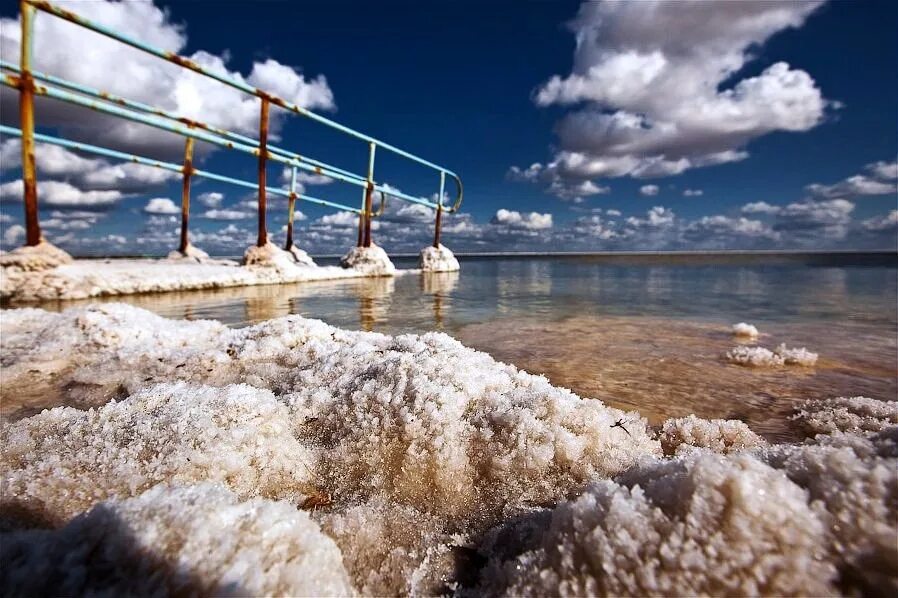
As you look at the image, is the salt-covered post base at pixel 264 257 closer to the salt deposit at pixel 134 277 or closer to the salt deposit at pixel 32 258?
the salt deposit at pixel 134 277

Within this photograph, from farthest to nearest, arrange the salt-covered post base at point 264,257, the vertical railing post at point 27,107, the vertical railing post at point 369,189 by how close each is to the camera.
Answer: the vertical railing post at point 369,189 < the salt-covered post base at point 264,257 < the vertical railing post at point 27,107

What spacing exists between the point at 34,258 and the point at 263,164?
5435 mm

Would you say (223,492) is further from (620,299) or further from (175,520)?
(620,299)

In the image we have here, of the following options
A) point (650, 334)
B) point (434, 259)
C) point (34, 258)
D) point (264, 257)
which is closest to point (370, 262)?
point (434, 259)

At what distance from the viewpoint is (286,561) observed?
85cm

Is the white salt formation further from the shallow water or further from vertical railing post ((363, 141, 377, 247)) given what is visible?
vertical railing post ((363, 141, 377, 247))

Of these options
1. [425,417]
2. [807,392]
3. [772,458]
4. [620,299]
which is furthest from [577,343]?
[620,299]

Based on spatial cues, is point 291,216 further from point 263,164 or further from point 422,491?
point 422,491

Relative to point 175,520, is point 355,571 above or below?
below

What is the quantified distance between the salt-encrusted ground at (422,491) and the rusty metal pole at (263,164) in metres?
9.33

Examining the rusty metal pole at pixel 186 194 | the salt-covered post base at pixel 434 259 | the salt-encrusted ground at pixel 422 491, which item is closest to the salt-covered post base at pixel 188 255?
the rusty metal pole at pixel 186 194

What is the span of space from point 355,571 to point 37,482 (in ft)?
3.18

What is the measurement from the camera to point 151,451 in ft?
4.34

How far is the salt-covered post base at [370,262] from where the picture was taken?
51.7 ft
